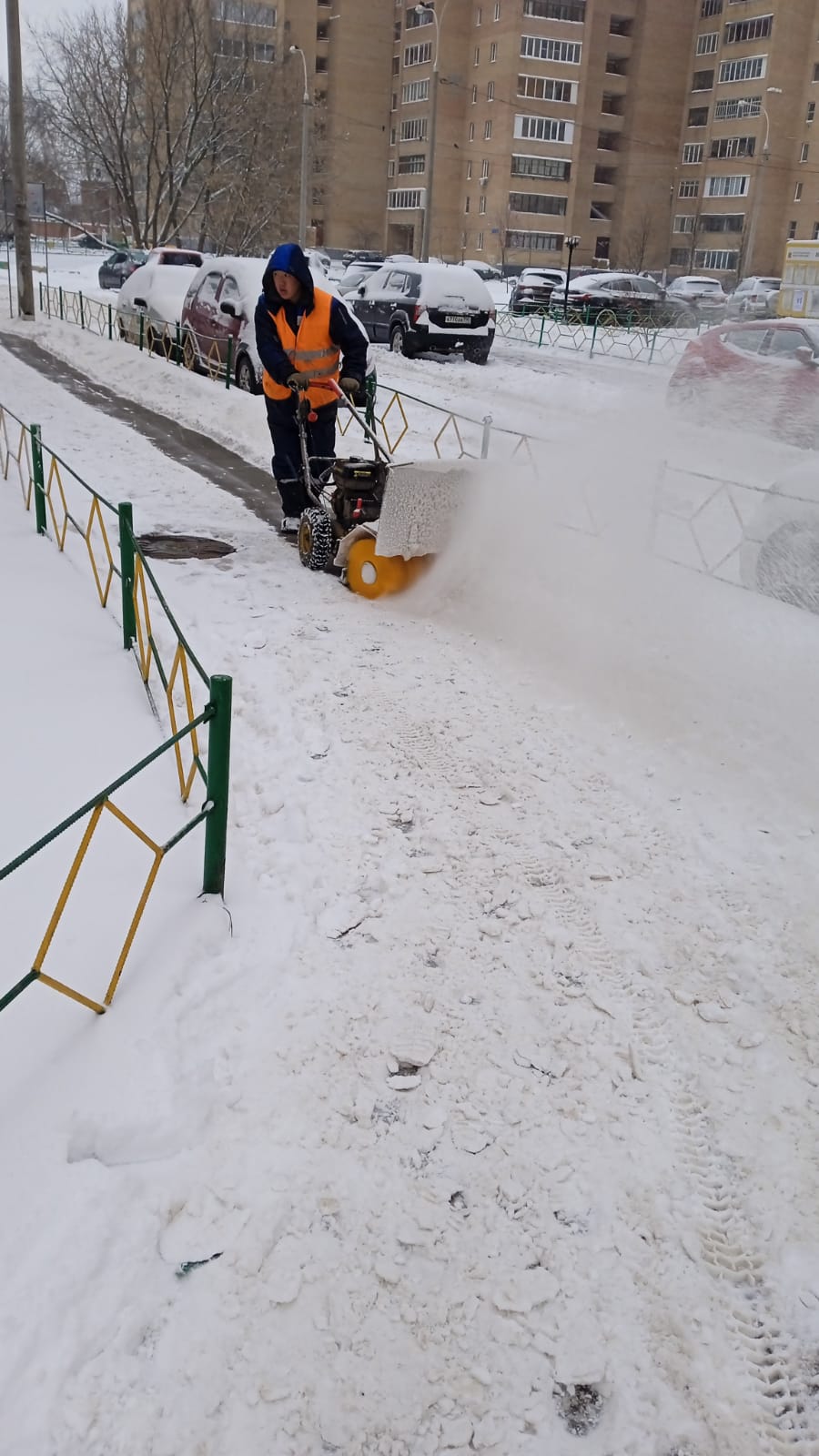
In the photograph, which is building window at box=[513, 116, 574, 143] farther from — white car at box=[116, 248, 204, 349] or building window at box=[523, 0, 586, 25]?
white car at box=[116, 248, 204, 349]

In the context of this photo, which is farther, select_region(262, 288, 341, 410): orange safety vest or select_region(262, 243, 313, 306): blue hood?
select_region(262, 288, 341, 410): orange safety vest

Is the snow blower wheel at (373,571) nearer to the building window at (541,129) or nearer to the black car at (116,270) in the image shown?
the black car at (116,270)

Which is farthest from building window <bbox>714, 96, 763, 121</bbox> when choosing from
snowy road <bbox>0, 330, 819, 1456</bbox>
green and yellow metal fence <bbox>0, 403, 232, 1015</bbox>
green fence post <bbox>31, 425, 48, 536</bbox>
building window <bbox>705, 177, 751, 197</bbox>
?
snowy road <bbox>0, 330, 819, 1456</bbox>

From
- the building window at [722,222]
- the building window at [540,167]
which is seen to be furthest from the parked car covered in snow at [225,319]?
the building window at [722,222]

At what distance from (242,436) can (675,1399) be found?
10.2m

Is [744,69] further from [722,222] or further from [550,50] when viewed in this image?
[550,50]

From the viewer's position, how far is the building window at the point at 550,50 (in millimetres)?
57594

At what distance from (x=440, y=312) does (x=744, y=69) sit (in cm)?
5211

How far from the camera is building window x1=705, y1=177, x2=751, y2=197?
58594 millimetres

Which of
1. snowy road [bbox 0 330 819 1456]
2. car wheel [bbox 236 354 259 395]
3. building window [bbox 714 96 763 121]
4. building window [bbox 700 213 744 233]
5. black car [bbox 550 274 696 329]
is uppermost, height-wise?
building window [bbox 714 96 763 121]

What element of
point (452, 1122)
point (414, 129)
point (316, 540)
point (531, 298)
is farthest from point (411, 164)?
point (452, 1122)

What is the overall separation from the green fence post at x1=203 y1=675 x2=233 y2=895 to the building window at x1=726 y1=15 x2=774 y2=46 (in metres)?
66.3

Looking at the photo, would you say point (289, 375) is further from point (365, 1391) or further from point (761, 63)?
point (761, 63)

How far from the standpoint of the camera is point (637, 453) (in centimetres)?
731
